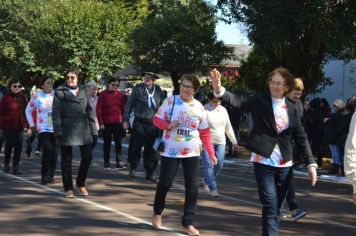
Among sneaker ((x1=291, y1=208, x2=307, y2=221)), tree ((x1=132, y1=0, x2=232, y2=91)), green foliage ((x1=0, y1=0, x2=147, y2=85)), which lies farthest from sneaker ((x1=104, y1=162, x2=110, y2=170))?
green foliage ((x1=0, y1=0, x2=147, y2=85))

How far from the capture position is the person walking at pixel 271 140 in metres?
6.23

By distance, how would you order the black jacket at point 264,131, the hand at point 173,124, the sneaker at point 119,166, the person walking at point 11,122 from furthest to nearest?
the sneaker at point 119,166
the person walking at point 11,122
the hand at point 173,124
the black jacket at point 264,131

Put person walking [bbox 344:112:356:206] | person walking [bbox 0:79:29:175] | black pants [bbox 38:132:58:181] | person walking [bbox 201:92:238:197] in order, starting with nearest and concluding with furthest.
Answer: person walking [bbox 344:112:356:206]
person walking [bbox 201:92:238:197]
black pants [bbox 38:132:58:181]
person walking [bbox 0:79:29:175]

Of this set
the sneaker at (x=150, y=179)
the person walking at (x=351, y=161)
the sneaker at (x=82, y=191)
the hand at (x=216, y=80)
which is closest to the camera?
the person walking at (x=351, y=161)

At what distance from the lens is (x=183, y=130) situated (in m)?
7.48

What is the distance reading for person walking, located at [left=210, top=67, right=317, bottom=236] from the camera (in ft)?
20.4

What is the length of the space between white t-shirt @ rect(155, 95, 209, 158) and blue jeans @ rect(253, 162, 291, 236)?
1.23 metres

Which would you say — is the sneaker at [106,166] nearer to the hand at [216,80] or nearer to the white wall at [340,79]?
the hand at [216,80]

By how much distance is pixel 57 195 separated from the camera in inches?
391

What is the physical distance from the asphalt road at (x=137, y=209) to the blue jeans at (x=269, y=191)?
1.31 meters

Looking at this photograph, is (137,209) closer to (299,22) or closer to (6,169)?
(6,169)

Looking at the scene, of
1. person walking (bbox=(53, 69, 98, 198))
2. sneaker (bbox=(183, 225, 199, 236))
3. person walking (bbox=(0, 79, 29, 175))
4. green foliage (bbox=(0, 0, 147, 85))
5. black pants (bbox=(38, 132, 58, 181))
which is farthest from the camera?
green foliage (bbox=(0, 0, 147, 85))

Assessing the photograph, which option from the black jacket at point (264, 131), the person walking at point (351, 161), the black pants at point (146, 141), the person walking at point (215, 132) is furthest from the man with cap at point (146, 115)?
the person walking at point (351, 161)

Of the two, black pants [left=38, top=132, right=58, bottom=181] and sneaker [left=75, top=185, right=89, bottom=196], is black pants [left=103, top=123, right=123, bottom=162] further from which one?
sneaker [left=75, top=185, right=89, bottom=196]
